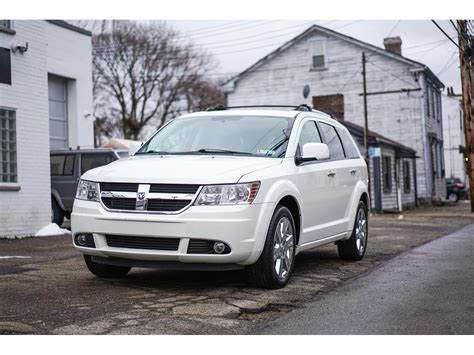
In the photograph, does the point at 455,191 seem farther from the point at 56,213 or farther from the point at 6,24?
the point at 6,24

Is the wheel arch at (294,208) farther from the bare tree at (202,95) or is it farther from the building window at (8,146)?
the bare tree at (202,95)

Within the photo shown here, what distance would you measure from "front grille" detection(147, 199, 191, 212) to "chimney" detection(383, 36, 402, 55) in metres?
29.8

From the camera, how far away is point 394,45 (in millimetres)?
34438

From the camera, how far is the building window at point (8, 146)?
13.4 m

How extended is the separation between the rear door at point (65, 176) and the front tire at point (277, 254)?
9.91m

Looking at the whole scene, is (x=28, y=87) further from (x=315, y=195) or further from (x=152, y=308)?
(x=152, y=308)

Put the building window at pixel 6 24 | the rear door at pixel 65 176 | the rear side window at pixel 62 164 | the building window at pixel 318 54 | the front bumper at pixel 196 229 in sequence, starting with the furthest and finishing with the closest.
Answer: the building window at pixel 318 54 < the rear side window at pixel 62 164 < the rear door at pixel 65 176 < the building window at pixel 6 24 < the front bumper at pixel 196 229

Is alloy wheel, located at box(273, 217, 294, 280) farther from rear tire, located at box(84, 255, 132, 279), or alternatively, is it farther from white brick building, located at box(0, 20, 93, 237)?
white brick building, located at box(0, 20, 93, 237)

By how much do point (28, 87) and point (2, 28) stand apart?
4.10 ft

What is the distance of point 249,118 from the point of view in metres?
7.82

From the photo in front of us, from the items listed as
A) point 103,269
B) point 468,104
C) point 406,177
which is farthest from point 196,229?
point 406,177

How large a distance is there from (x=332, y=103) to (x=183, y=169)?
27.6m

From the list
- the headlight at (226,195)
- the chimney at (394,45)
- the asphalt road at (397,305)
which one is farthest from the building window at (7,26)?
the chimney at (394,45)
